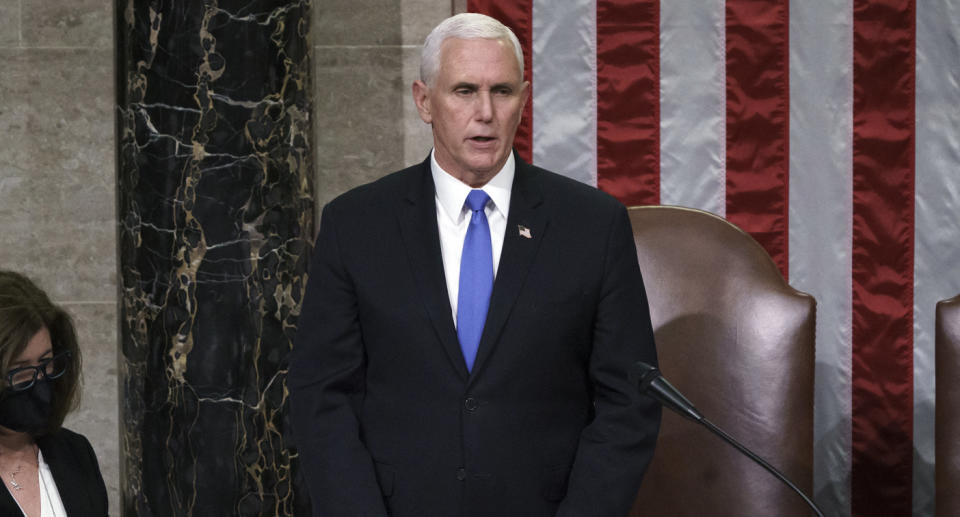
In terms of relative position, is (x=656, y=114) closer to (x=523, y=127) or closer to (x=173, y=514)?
(x=523, y=127)

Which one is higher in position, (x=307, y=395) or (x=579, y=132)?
(x=579, y=132)

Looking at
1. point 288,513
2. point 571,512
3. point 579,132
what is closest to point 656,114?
point 579,132

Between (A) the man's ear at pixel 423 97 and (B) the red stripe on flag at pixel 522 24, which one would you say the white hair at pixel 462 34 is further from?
(B) the red stripe on flag at pixel 522 24

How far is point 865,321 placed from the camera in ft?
11.0

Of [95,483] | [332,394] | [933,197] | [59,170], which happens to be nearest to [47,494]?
[95,483]

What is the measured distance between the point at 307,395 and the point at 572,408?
46 cm

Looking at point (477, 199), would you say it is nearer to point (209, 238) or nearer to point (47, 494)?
point (47, 494)

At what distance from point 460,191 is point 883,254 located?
6.56ft

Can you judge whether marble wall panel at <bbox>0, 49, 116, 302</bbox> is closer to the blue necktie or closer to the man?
the man

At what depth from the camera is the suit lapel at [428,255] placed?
5.80ft

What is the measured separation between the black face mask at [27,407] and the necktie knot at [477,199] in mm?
834

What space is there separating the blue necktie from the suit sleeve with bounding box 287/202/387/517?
0.19 m

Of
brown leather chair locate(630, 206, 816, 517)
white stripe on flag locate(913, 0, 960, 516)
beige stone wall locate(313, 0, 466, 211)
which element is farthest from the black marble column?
white stripe on flag locate(913, 0, 960, 516)

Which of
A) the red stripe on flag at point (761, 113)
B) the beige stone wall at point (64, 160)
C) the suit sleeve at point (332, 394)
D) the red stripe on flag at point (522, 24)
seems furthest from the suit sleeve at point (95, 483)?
the red stripe on flag at point (761, 113)
